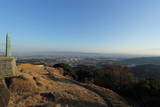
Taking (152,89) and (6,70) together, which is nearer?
(6,70)

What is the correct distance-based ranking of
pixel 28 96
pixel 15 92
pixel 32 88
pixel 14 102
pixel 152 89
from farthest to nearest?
pixel 152 89 < pixel 32 88 < pixel 15 92 < pixel 28 96 < pixel 14 102

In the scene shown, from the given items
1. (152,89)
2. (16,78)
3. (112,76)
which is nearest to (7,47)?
(16,78)

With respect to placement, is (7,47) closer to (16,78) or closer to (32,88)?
(16,78)

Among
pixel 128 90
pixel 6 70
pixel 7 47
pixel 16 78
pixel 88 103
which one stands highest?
pixel 7 47

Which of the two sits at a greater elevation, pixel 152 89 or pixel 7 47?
pixel 7 47

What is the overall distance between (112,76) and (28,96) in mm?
11517

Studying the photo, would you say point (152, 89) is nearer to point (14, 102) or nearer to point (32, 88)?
point (32, 88)

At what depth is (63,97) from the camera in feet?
18.9

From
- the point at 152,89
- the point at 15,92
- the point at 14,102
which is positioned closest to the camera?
the point at 14,102

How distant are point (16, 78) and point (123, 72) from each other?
12739mm

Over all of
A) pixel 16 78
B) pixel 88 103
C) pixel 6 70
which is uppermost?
pixel 6 70

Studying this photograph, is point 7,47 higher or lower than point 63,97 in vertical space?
higher

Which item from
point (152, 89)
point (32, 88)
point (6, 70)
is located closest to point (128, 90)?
point (152, 89)

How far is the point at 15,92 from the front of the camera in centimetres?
573
